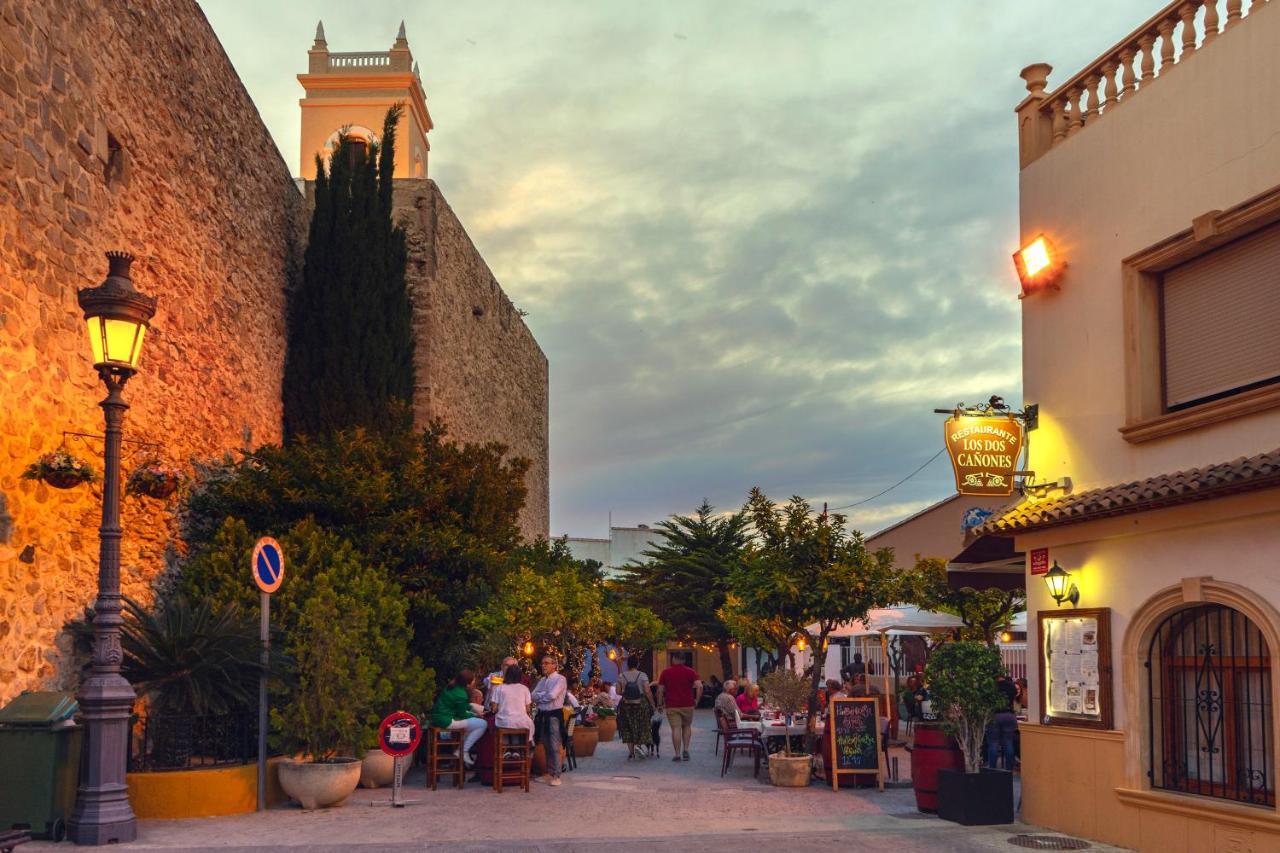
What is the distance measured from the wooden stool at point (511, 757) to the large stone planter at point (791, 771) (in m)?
3.06

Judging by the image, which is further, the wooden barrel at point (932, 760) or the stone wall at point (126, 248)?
the wooden barrel at point (932, 760)

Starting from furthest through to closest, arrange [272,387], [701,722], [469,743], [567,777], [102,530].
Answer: [701,722], [272,387], [567,777], [469,743], [102,530]

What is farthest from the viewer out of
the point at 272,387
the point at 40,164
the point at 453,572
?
the point at 272,387

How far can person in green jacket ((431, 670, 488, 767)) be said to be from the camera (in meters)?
15.2

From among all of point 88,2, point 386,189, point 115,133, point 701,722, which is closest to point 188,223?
point 115,133

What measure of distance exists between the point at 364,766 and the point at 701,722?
1711cm

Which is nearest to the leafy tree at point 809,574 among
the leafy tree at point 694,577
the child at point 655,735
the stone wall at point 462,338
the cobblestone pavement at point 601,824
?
the cobblestone pavement at point 601,824

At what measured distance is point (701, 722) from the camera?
30.9 meters

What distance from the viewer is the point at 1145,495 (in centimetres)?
1014

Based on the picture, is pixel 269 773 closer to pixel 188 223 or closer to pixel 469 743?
pixel 469 743

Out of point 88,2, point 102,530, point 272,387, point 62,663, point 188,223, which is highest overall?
point 88,2

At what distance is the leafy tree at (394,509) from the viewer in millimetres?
16906

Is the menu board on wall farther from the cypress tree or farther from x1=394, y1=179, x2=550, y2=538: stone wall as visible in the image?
x1=394, y1=179, x2=550, y2=538: stone wall

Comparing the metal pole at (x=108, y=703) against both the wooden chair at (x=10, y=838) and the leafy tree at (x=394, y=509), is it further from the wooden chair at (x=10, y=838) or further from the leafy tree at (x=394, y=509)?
the leafy tree at (x=394, y=509)
